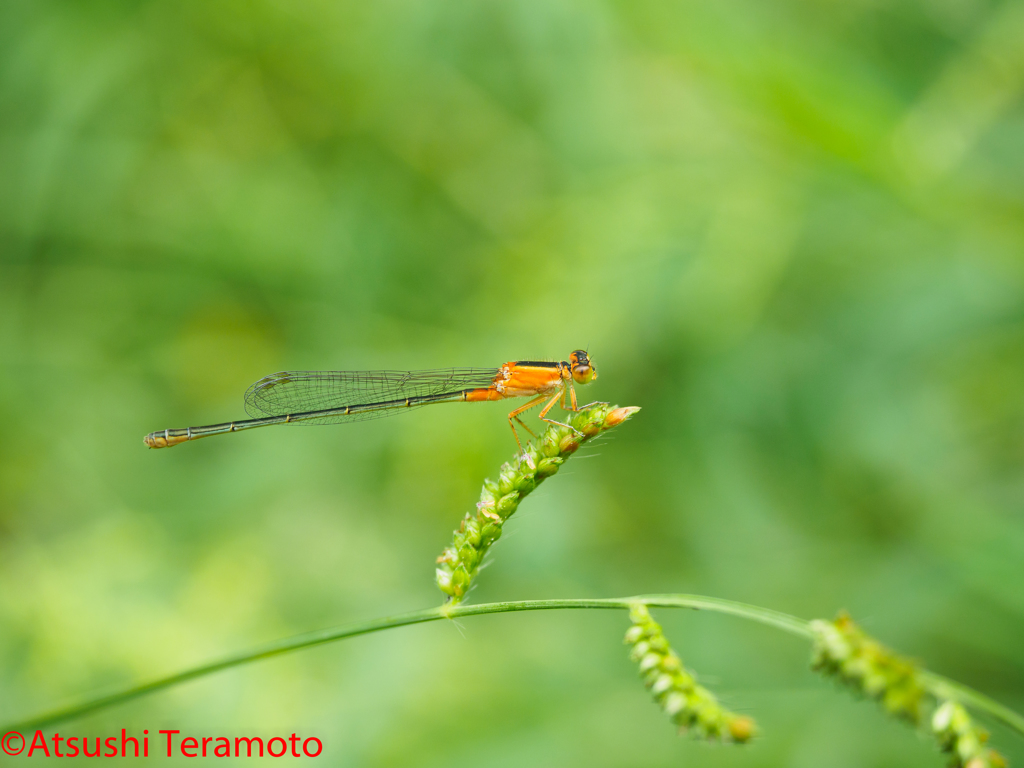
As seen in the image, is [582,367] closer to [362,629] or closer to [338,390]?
[338,390]

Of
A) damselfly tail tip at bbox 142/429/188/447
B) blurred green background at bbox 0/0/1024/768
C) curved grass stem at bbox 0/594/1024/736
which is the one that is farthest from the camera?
damselfly tail tip at bbox 142/429/188/447

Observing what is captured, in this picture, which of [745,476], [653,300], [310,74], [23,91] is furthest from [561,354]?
[23,91]

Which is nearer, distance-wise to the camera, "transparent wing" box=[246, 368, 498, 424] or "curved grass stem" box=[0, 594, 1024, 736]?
"curved grass stem" box=[0, 594, 1024, 736]

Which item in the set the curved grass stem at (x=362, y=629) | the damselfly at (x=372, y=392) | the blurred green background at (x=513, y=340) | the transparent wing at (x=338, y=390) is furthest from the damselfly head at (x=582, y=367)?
the curved grass stem at (x=362, y=629)

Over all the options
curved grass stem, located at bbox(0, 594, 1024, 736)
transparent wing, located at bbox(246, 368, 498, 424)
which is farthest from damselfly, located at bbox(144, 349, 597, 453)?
curved grass stem, located at bbox(0, 594, 1024, 736)

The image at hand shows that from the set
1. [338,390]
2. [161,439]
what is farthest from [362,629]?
[338,390]

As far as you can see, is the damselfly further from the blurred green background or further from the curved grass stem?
the curved grass stem

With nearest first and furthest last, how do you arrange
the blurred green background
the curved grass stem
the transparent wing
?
→ 1. the curved grass stem
2. the blurred green background
3. the transparent wing
